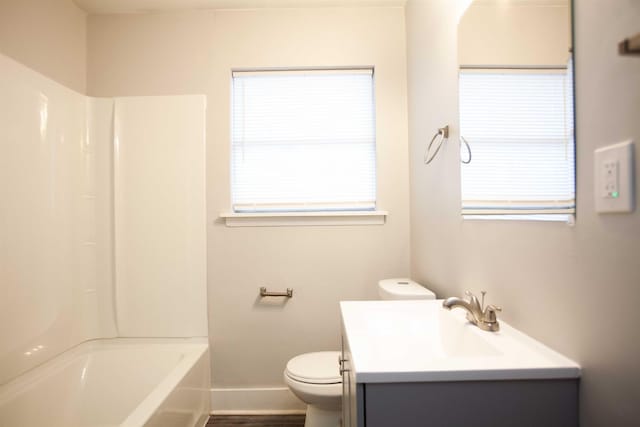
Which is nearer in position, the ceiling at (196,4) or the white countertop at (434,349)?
the white countertop at (434,349)

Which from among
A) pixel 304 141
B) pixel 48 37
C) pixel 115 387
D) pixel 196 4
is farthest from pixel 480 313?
pixel 48 37

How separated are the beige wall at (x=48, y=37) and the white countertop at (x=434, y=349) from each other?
6.77 feet

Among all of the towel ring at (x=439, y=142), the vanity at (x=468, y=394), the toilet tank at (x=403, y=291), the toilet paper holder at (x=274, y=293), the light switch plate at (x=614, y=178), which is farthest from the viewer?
the toilet paper holder at (x=274, y=293)

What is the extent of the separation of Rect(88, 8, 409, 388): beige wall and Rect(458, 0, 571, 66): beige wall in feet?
2.69

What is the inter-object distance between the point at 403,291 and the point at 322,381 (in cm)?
58

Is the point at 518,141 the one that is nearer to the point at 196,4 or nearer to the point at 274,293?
the point at 274,293

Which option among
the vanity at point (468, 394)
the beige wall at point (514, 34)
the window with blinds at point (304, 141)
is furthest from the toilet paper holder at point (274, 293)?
the beige wall at point (514, 34)

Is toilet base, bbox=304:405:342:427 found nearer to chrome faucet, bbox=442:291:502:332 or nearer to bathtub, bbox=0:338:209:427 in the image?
bathtub, bbox=0:338:209:427

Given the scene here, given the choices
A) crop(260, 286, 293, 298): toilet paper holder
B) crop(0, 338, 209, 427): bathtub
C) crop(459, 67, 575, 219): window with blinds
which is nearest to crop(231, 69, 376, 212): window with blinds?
crop(260, 286, 293, 298): toilet paper holder

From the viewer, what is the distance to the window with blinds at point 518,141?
2.29ft

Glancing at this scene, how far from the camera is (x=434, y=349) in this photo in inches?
37.7

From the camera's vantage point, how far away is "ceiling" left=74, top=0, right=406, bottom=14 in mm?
1853

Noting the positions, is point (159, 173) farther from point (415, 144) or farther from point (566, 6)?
point (566, 6)

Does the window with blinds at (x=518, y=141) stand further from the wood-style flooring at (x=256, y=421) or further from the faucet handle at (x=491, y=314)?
the wood-style flooring at (x=256, y=421)
